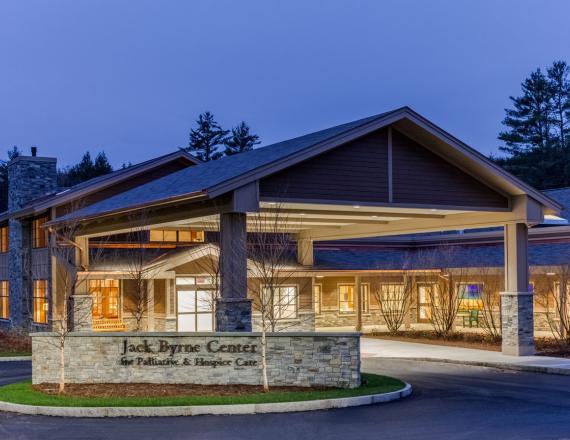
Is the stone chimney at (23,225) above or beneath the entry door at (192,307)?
above

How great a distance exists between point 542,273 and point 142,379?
63.6 ft

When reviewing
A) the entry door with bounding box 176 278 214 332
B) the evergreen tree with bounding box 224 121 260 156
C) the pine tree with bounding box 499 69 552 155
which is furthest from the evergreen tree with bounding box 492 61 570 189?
the entry door with bounding box 176 278 214 332

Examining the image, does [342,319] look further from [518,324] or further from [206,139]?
[206,139]

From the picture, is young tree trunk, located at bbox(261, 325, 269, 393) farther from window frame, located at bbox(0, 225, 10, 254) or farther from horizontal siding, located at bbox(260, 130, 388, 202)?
window frame, located at bbox(0, 225, 10, 254)

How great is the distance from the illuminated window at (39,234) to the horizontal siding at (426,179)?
17.2 m

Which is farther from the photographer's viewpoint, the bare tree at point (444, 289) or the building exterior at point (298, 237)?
the bare tree at point (444, 289)

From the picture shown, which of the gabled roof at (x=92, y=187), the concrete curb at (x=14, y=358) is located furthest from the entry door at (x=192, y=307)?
the concrete curb at (x=14, y=358)

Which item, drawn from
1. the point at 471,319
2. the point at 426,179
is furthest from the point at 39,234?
the point at 471,319

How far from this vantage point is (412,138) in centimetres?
2425

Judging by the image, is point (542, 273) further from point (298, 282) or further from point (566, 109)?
point (566, 109)

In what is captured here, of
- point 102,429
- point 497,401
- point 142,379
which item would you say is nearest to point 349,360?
point 497,401

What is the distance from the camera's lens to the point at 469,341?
3170 cm

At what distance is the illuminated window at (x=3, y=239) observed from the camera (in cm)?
4136

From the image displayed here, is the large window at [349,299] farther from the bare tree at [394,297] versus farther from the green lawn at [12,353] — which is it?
the green lawn at [12,353]
